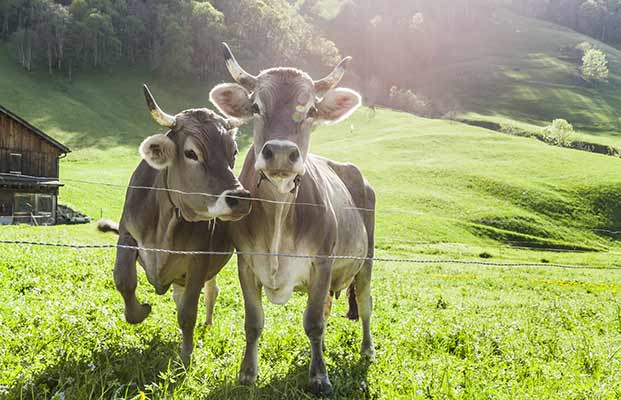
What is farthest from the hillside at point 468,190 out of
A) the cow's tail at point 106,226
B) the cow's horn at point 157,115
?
the cow's horn at point 157,115

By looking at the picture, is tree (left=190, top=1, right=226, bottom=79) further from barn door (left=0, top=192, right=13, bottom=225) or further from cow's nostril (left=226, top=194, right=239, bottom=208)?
cow's nostril (left=226, top=194, right=239, bottom=208)

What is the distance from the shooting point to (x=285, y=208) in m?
5.43

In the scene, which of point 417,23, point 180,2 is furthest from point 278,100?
point 417,23

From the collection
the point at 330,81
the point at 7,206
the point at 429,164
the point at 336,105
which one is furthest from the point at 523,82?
the point at 330,81

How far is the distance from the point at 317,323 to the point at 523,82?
15238 cm

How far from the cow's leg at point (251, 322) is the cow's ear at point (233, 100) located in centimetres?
165

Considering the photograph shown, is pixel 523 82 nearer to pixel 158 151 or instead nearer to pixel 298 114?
pixel 298 114

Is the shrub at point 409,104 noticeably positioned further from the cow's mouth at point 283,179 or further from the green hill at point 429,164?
the cow's mouth at point 283,179

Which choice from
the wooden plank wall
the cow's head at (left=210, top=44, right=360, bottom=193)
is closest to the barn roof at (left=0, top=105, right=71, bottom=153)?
the wooden plank wall

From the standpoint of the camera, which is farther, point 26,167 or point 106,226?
point 26,167

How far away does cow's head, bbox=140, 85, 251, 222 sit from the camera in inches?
204

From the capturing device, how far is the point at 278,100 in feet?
17.2

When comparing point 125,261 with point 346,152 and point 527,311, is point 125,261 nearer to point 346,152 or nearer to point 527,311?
point 527,311

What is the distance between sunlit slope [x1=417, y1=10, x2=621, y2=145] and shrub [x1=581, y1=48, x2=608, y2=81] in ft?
7.51
